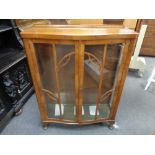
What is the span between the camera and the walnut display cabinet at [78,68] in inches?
34.7

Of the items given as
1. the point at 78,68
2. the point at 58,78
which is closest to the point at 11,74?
the point at 58,78

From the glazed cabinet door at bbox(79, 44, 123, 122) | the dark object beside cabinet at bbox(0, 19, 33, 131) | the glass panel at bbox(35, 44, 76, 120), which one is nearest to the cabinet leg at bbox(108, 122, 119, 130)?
the glazed cabinet door at bbox(79, 44, 123, 122)

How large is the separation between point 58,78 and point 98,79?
0.34 metres

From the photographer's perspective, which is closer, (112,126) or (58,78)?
(58,78)

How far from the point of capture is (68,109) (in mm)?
1366

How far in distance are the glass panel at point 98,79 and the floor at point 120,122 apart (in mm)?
203

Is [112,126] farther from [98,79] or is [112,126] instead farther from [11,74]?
[11,74]

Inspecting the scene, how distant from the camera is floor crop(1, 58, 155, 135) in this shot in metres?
1.42

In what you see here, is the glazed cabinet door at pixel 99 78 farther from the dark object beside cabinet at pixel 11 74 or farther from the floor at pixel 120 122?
the dark object beside cabinet at pixel 11 74

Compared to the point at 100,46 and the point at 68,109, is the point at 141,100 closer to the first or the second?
the point at 68,109

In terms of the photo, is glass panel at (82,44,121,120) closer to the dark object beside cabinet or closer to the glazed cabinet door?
the glazed cabinet door

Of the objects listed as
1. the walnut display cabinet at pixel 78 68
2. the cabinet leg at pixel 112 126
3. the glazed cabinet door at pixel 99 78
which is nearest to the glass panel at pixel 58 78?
the walnut display cabinet at pixel 78 68

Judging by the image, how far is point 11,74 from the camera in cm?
148
